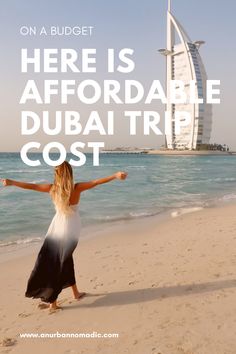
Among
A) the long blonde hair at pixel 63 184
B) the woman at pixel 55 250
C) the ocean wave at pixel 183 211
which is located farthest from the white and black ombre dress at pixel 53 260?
the ocean wave at pixel 183 211

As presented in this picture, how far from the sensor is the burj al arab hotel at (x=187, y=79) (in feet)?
442

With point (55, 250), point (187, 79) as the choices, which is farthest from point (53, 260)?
point (187, 79)

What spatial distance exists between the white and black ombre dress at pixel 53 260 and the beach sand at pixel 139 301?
28cm

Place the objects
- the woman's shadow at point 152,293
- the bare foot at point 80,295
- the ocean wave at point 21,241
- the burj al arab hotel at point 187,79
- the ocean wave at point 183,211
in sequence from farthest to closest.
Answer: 1. the burj al arab hotel at point 187,79
2. the ocean wave at point 183,211
3. the ocean wave at point 21,241
4. the bare foot at point 80,295
5. the woman's shadow at point 152,293

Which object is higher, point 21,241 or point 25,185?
point 25,185

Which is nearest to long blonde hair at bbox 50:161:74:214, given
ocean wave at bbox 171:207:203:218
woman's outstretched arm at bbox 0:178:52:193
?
woman's outstretched arm at bbox 0:178:52:193

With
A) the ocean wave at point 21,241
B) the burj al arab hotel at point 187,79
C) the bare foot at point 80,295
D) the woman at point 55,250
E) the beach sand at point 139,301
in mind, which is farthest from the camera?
the burj al arab hotel at point 187,79

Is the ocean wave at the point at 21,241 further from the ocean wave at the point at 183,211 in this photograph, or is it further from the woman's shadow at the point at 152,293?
the ocean wave at the point at 183,211

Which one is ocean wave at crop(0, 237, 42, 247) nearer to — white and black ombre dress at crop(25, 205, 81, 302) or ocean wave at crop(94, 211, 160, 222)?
ocean wave at crop(94, 211, 160, 222)

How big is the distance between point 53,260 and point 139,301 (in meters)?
1.26

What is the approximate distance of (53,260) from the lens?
4773 mm

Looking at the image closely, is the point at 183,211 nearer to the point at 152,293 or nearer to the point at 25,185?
the point at 152,293

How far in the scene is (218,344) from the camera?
3.63 meters

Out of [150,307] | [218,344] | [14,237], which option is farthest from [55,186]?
[14,237]
